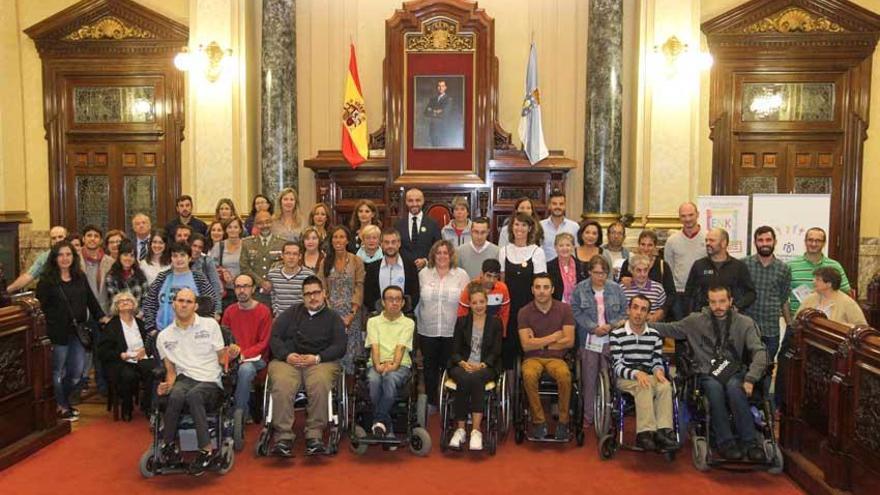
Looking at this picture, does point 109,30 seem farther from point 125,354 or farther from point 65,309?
point 125,354

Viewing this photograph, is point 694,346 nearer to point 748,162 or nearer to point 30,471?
point 30,471

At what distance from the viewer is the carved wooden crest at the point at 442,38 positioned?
32.3ft

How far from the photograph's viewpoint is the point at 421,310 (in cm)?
585

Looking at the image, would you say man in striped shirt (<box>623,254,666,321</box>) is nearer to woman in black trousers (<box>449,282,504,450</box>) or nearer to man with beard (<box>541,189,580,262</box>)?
man with beard (<box>541,189,580,262</box>)

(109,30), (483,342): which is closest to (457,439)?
(483,342)

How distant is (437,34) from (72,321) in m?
5.89

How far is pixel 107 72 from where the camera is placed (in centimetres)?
1032

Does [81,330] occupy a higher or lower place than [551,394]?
higher

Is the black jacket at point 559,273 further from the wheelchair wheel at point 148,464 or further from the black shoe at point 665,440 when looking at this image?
the wheelchair wheel at point 148,464

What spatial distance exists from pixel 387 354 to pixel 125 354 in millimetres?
2155

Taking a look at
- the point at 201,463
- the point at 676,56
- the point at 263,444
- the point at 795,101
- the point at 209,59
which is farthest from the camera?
the point at 795,101

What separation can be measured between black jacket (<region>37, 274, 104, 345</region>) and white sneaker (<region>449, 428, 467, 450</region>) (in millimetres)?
3303

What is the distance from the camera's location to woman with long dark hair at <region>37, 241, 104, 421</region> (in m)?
6.07

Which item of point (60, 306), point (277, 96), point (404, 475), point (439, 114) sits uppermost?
point (277, 96)
